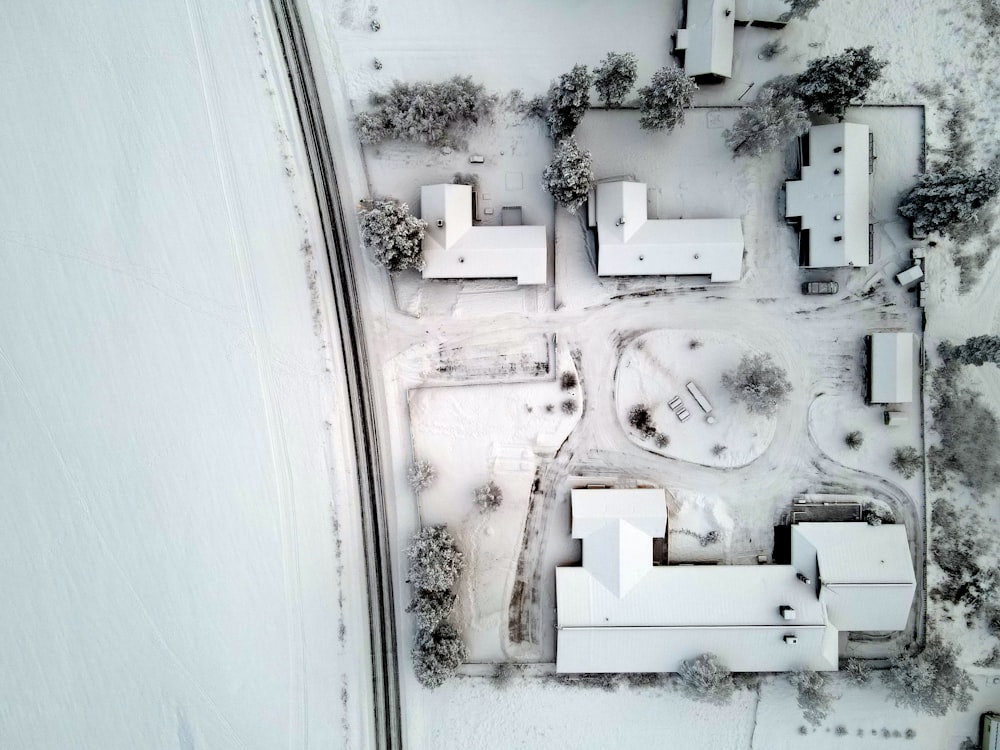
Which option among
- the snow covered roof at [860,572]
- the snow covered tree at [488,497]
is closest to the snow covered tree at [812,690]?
the snow covered roof at [860,572]

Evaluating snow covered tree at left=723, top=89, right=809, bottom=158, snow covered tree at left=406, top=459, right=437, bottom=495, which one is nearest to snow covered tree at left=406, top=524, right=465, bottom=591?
snow covered tree at left=406, top=459, right=437, bottom=495

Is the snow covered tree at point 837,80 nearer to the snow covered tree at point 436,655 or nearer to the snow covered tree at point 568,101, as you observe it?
the snow covered tree at point 568,101

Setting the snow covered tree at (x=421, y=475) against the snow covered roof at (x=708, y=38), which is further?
the snow covered tree at (x=421, y=475)

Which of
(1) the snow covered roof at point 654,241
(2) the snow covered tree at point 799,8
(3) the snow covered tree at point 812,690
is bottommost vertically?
(3) the snow covered tree at point 812,690

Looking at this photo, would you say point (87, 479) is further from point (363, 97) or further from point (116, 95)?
point (363, 97)

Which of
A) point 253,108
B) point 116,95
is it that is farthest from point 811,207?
point 116,95

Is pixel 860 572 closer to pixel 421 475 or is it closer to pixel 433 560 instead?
pixel 433 560
